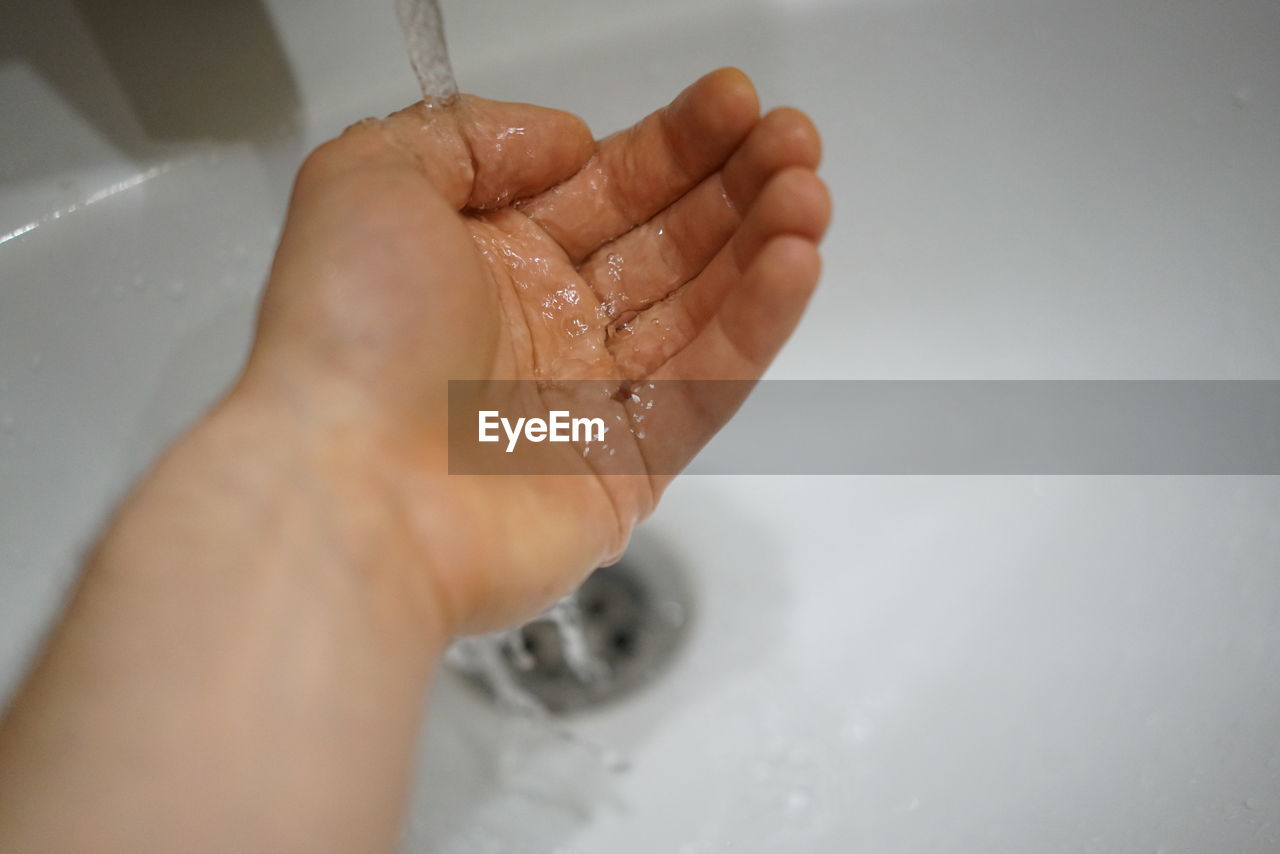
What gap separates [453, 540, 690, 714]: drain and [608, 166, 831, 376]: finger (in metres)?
0.17

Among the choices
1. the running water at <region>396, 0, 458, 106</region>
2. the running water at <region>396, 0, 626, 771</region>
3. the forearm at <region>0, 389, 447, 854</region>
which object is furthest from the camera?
the running water at <region>396, 0, 626, 771</region>

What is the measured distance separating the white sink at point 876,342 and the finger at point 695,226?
0.32ft

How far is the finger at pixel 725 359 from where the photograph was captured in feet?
1.06

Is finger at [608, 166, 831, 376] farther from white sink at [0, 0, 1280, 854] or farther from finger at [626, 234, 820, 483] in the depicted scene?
white sink at [0, 0, 1280, 854]

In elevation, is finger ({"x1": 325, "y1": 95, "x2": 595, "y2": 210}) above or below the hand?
above

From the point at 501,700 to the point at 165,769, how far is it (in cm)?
25

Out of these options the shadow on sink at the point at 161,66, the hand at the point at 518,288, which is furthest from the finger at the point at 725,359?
the shadow on sink at the point at 161,66

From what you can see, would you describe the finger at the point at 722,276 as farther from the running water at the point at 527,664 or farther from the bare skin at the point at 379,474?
the running water at the point at 527,664

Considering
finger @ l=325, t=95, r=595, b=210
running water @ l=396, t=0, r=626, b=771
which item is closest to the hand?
finger @ l=325, t=95, r=595, b=210

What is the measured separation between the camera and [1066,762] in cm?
40

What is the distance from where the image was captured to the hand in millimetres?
325

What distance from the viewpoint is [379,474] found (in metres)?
0.32

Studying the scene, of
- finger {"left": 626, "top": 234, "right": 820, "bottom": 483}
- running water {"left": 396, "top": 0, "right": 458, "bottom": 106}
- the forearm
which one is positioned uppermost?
running water {"left": 396, "top": 0, "right": 458, "bottom": 106}

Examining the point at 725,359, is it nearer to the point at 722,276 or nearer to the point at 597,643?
the point at 722,276
